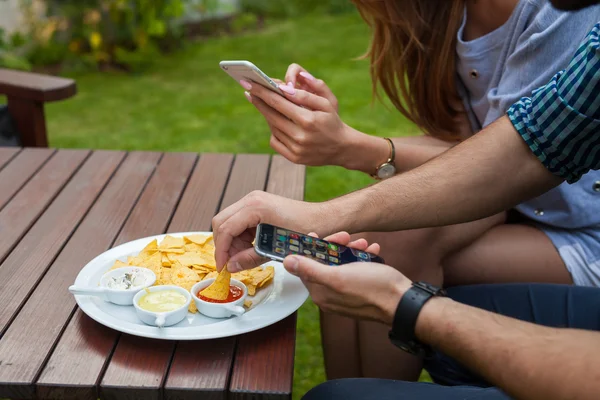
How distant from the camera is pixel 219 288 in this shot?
1.23m

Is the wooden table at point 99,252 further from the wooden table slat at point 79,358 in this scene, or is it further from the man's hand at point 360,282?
the man's hand at point 360,282

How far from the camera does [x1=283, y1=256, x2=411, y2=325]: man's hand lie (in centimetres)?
113

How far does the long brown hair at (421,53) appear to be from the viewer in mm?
1938

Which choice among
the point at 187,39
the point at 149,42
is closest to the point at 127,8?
the point at 149,42

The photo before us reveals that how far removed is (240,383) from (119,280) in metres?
0.33

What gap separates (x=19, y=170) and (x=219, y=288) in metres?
0.92

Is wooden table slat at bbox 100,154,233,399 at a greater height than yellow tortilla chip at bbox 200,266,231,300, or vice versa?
yellow tortilla chip at bbox 200,266,231,300

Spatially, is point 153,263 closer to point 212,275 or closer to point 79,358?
point 212,275

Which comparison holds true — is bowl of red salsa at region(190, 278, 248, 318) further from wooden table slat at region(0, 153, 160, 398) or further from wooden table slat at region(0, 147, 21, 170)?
wooden table slat at region(0, 147, 21, 170)

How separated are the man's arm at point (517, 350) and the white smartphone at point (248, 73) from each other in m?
0.66

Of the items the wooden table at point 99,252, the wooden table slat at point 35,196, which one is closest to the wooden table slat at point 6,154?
the wooden table at point 99,252

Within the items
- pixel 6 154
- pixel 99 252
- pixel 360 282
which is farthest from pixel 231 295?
pixel 6 154

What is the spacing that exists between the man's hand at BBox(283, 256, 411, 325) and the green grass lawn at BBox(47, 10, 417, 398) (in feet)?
6.89

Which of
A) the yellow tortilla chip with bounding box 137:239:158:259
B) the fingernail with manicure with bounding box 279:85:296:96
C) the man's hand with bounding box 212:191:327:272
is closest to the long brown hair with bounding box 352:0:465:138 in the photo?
the fingernail with manicure with bounding box 279:85:296:96
